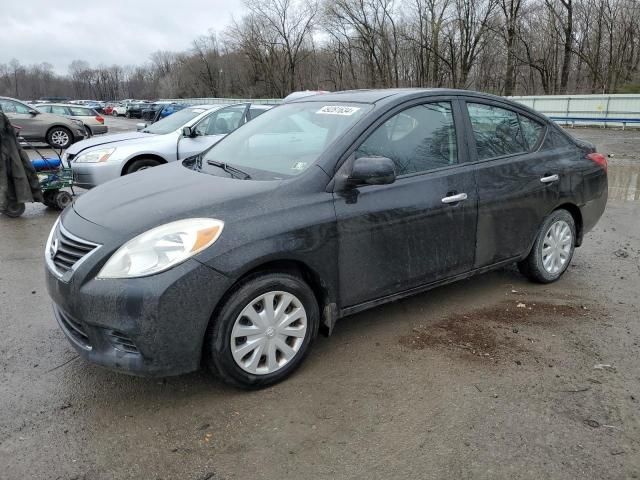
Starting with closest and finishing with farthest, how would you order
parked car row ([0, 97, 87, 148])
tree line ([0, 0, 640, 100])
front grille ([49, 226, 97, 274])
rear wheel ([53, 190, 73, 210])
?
front grille ([49, 226, 97, 274]) → rear wheel ([53, 190, 73, 210]) → parked car row ([0, 97, 87, 148]) → tree line ([0, 0, 640, 100])

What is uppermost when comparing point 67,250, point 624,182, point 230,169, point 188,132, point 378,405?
point 188,132

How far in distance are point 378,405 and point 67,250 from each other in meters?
1.95

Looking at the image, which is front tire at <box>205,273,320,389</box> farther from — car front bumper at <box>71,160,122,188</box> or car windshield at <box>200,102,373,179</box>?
car front bumper at <box>71,160,122,188</box>

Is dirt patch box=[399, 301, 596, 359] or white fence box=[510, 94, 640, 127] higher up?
white fence box=[510, 94, 640, 127]

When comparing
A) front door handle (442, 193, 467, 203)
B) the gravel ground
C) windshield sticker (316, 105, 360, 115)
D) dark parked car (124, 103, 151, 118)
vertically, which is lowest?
the gravel ground

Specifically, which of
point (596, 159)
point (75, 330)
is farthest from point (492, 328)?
point (75, 330)

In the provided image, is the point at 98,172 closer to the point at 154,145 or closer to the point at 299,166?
the point at 154,145

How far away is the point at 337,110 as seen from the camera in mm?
3762

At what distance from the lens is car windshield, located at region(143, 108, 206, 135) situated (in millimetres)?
8766

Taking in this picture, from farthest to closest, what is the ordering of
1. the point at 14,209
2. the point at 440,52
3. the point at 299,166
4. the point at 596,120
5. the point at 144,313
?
the point at 440,52 < the point at 596,120 < the point at 14,209 < the point at 299,166 < the point at 144,313

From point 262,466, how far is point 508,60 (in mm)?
45715

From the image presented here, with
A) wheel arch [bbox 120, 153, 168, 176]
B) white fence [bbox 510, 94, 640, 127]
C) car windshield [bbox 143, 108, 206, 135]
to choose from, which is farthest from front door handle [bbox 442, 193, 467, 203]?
white fence [bbox 510, 94, 640, 127]

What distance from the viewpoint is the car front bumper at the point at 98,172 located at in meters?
7.77

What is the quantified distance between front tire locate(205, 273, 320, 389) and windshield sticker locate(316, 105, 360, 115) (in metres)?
1.28
